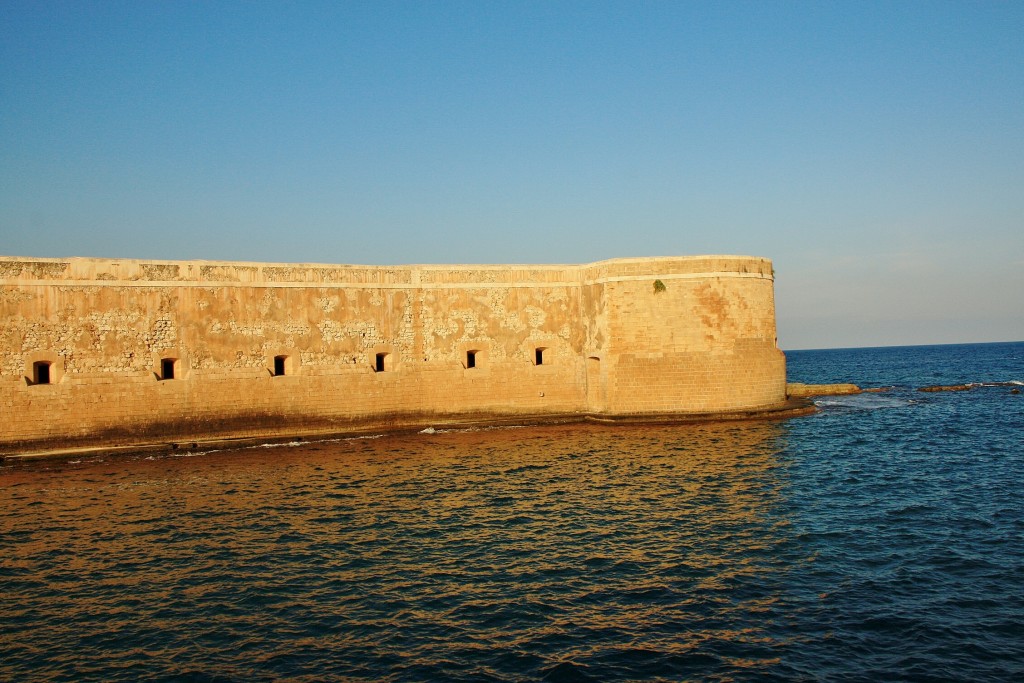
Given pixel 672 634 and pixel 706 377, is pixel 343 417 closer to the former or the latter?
pixel 706 377

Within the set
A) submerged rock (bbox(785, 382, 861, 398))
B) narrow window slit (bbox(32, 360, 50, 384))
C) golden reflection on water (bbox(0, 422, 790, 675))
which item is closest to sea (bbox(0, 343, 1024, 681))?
golden reflection on water (bbox(0, 422, 790, 675))

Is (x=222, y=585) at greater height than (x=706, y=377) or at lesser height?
lesser

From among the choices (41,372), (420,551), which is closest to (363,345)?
(41,372)

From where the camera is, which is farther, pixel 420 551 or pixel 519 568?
pixel 420 551

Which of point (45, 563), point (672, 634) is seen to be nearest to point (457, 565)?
point (672, 634)

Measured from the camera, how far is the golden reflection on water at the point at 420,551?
26.5 feet

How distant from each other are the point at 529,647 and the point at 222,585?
444cm

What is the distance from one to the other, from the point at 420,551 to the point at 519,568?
5.58 feet

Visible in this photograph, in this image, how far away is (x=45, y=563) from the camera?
1059cm

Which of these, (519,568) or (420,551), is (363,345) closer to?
(420,551)

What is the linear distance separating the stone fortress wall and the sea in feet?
7.86

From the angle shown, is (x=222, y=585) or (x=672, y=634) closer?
(x=672, y=634)

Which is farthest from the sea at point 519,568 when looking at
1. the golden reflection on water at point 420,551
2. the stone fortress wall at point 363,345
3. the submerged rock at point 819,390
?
the submerged rock at point 819,390

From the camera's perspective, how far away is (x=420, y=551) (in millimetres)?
10945
